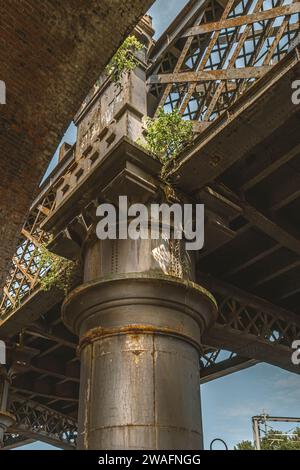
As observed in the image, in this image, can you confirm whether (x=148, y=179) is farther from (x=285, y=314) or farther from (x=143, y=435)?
(x=285, y=314)

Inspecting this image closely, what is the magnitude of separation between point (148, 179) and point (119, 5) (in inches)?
113

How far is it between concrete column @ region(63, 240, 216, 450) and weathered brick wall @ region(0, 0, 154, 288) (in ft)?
5.23

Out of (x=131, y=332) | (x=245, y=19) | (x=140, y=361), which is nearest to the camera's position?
(x=140, y=361)

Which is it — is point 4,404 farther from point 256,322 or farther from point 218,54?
point 218,54

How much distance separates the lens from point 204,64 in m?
9.10

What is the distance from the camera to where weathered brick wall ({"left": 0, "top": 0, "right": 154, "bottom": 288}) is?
6.40 metres

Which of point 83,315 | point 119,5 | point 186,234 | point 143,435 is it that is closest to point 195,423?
point 143,435

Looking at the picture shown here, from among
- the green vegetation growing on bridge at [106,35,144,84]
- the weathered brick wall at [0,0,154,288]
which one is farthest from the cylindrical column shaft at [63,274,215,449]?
the green vegetation growing on bridge at [106,35,144,84]

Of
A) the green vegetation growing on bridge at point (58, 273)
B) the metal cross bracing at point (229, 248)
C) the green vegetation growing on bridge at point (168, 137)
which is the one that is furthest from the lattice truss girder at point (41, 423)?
the green vegetation growing on bridge at point (168, 137)

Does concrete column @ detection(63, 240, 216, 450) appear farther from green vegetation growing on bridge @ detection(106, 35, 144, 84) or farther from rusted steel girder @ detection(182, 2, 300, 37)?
rusted steel girder @ detection(182, 2, 300, 37)

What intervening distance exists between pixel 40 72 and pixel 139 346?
4.05 m

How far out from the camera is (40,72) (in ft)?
22.3

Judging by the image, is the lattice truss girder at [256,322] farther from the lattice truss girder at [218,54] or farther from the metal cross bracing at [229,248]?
the lattice truss girder at [218,54]

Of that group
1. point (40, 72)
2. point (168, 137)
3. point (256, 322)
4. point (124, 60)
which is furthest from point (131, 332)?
point (256, 322)
